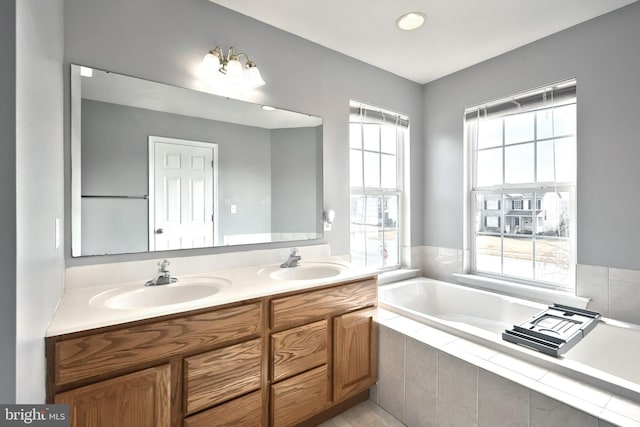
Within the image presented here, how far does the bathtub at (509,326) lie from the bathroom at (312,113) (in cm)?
23

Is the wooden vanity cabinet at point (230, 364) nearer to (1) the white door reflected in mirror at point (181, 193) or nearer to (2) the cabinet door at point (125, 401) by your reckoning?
(2) the cabinet door at point (125, 401)

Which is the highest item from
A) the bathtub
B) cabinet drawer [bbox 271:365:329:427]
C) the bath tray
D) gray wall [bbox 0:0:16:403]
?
gray wall [bbox 0:0:16:403]

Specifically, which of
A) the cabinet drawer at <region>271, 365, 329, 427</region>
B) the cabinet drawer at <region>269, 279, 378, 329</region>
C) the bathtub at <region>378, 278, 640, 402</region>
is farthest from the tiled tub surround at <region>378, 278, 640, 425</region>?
the cabinet drawer at <region>271, 365, 329, 427</region>

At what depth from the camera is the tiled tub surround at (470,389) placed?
1.15 m

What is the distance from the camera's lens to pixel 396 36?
2.19 m

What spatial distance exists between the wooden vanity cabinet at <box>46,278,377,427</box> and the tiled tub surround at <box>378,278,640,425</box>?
1.01 feet

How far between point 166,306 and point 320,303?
784 mm

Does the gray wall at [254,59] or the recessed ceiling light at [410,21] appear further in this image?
the recessed ceiling light at [410,21]

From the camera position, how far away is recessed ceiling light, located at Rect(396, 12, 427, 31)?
1.93 metres

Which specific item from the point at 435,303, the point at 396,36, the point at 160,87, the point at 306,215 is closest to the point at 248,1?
the point at 160,87

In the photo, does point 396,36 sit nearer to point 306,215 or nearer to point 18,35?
point 306,215

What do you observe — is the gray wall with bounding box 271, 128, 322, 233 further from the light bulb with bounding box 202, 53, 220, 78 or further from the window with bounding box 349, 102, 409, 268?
the light bulb with bounding box 202, 53, 220, 78

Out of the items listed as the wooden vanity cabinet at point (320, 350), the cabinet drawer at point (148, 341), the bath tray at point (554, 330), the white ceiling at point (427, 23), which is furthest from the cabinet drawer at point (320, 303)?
the white ceiling at point (427, 23)

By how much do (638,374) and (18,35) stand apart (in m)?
2.94
